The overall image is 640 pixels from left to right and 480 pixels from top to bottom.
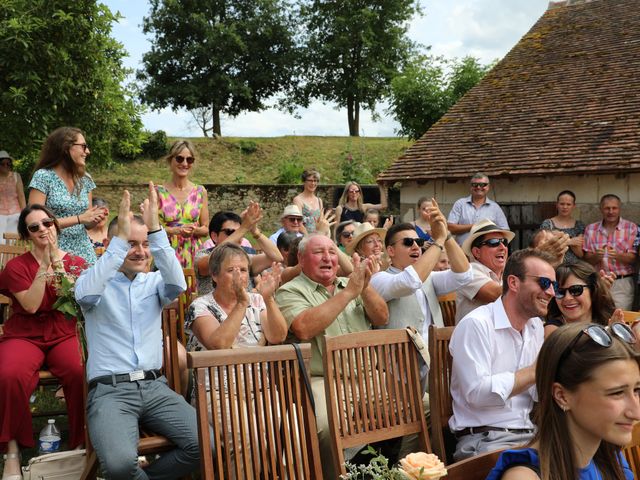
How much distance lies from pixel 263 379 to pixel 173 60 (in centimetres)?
3721

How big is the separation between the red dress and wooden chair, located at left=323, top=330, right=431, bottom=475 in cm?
181

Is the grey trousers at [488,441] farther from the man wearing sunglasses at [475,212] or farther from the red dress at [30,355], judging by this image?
the man wearing sunglasses at [475,212]

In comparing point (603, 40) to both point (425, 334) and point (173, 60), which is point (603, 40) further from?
point (173, 60)

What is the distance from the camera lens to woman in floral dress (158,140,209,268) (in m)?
6.07

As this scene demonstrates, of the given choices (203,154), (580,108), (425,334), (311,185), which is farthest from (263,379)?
(203,154)

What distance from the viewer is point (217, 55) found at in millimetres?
36781

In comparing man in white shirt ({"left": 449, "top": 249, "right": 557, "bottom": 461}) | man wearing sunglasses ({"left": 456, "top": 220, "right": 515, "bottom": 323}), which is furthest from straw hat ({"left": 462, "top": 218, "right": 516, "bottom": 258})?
man in white shirt ({"left": 449, "top": 249, "right": 557, "bottom": 461})

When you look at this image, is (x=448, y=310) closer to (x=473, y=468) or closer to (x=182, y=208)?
(x=182, y=208)

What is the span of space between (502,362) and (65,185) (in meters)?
3.77

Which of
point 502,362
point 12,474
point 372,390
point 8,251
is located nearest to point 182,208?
point 8,251

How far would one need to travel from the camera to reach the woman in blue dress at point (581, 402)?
6.83 feet

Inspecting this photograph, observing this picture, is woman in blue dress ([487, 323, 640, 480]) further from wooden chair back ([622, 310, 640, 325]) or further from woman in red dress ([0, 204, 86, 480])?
woman in red dress ([0, 204, 86, 480])

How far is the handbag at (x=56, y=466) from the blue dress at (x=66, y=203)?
79.3 inches

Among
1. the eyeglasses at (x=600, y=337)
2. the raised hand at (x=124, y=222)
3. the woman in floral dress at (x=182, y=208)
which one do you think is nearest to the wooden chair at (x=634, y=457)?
the eyeglasses at (x=600, y=337)
